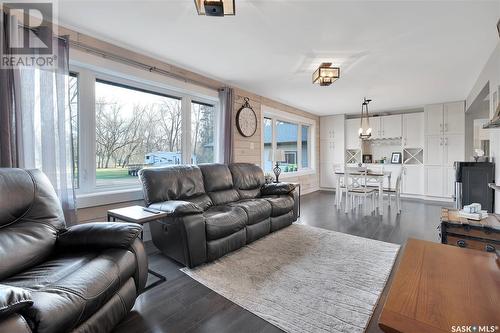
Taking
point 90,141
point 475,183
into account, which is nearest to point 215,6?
point 90,141

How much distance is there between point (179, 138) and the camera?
371 cm

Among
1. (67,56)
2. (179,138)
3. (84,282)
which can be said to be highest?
(67,56)

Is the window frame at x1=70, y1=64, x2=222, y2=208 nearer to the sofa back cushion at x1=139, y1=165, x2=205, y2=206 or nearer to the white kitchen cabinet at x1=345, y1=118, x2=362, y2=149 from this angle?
the sofa back cushion at x1=139, y1=165, x2=205, y2=206

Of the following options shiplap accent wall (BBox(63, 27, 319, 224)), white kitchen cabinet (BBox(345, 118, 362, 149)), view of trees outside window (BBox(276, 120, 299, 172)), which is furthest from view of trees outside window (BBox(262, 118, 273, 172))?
white kitchen cabinet (BBox(345, 118, 362, 149))

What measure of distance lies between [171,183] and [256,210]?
3.66 ft

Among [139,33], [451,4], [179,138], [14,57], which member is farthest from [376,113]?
[14,57]

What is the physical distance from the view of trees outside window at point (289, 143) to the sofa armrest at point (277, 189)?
2.40 m

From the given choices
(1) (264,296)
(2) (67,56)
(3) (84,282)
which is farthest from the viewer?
(2) (67,56)

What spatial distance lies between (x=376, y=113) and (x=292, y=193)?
4870 millimetres

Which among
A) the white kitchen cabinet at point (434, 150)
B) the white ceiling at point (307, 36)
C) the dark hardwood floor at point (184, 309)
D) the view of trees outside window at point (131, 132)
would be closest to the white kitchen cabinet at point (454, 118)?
the white kitchen cabinet at point (434, 150)

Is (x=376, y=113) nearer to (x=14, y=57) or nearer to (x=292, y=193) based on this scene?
(x=292, y=193)

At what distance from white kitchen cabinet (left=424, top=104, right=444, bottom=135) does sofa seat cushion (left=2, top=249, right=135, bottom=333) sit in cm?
707

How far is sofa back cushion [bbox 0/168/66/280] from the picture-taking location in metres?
1.42

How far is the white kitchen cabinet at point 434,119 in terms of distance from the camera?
5.81m
